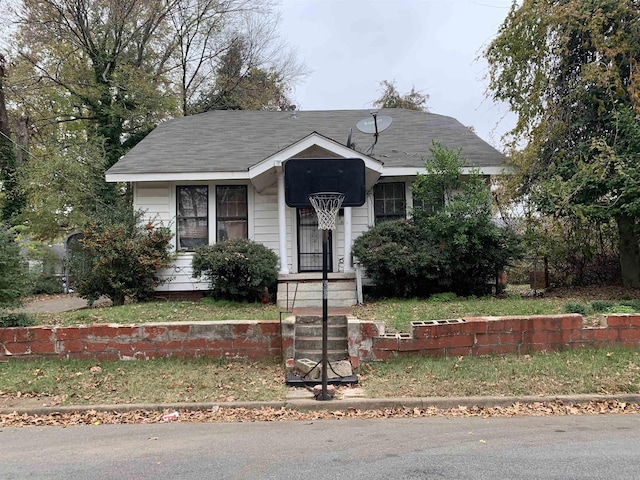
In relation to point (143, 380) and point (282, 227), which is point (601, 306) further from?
point (143, 380)

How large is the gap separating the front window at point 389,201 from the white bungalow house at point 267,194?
3 centimetres

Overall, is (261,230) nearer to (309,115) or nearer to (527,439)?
(309,115)

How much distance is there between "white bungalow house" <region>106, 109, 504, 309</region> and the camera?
35.7 ft

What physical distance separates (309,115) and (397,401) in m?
12.0

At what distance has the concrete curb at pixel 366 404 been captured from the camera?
5.54 metres

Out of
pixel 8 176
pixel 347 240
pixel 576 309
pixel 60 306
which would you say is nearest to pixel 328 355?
pixel 576 309

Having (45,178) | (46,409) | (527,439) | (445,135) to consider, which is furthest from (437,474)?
(45,178)

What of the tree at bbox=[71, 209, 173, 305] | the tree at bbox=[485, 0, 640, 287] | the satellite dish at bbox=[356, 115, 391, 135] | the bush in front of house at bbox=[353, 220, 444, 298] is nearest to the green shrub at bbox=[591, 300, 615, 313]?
the tree at bbox=[485, 0, 640, 287]

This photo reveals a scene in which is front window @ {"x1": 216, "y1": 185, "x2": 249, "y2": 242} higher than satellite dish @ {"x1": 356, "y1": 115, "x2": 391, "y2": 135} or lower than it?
lower

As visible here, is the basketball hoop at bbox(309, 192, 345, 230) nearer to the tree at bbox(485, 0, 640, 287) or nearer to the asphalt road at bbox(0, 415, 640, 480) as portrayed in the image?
the asphalt road at bbox(0, 415, 640, 480)

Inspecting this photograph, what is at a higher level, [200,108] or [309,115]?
[200,108]

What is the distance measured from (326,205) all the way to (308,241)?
614 cm

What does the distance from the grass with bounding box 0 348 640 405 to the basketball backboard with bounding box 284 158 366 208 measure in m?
2.40

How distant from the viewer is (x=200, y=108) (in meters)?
24.2
